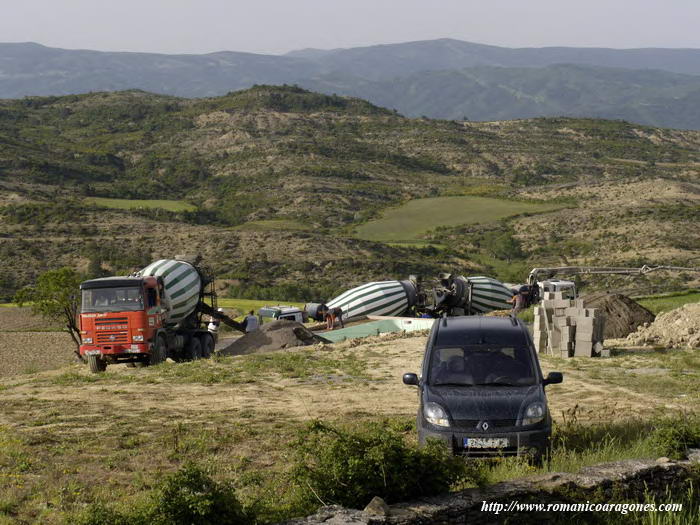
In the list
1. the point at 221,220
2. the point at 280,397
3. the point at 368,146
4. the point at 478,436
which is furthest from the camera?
the point at 368,146

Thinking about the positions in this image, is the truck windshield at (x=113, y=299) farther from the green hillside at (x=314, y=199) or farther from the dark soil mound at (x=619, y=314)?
the green hillside at (x=314, y=199)

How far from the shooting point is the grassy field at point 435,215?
4591 inches

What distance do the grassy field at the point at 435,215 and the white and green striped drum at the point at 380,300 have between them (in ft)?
203

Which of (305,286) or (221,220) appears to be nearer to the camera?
(305,286)

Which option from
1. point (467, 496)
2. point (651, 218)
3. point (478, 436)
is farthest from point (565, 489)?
point (651, 218)

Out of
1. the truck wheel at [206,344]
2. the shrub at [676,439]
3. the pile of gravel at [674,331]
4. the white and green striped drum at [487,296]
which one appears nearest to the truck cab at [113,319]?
the truck wheel at [206,344]

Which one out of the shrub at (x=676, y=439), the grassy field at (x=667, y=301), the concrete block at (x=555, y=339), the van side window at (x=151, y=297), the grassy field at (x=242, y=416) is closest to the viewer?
the shrub at (x=676, y=439)

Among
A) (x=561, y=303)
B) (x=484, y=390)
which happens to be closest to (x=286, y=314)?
(x=561, y=303)

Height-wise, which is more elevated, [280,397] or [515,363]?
[515,363]

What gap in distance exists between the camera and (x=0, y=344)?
47656 mm

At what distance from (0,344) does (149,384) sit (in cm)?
2704

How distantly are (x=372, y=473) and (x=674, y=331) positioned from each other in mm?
21674

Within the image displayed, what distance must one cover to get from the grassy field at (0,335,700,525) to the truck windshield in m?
2.69

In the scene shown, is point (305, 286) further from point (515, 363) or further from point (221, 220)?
point (515, 363)
